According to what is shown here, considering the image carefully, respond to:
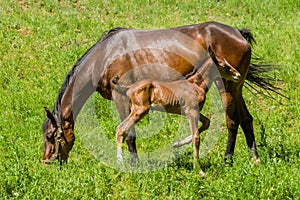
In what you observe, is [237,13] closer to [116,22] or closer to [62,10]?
[116,22]

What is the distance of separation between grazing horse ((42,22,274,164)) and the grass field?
39cm

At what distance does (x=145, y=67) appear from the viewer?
859 cm

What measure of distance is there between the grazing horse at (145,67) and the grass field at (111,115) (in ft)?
1.29

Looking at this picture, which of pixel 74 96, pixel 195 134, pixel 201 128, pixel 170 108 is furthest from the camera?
pixel 74 96

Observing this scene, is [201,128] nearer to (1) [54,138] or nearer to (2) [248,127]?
(2) [248,127]

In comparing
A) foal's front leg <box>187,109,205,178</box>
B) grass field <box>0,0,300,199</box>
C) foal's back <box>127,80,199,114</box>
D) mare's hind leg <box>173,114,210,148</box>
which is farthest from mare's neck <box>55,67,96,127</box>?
foal's front leg <box>187,109,205,178</box>

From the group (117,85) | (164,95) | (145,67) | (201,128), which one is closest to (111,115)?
(145,67)

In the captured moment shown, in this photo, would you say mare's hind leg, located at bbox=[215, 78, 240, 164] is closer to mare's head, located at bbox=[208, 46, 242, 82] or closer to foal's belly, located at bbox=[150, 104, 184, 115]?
mare's head, located at bbox=[208, 46, 242, 82]

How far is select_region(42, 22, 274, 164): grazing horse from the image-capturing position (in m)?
8.32

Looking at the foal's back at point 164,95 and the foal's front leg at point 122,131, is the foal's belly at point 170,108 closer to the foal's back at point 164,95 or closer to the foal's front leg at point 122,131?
the foal's back at point 164,95

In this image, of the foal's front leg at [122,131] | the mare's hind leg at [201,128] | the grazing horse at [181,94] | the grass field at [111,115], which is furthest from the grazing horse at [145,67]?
the foal's front leg at [122,131]

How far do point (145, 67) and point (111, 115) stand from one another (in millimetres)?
2371

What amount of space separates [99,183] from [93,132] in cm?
302

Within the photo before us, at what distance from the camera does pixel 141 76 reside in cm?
859
